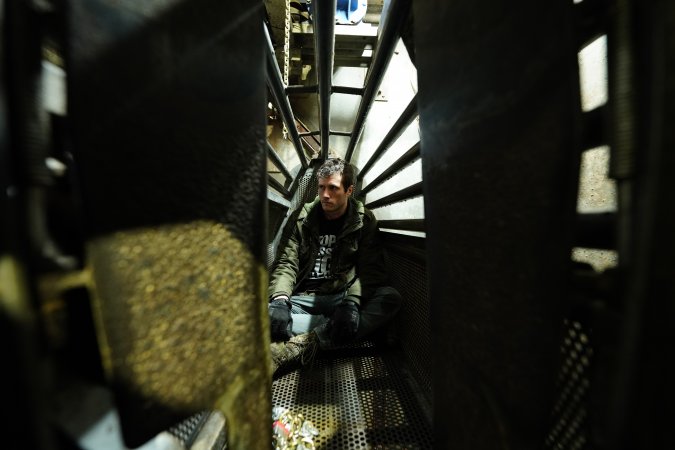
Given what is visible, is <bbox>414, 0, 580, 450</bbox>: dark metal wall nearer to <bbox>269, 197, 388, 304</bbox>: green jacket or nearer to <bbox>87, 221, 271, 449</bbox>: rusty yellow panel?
<bbox>87, 221, 271, 449</bbox>: rusty yellow panel

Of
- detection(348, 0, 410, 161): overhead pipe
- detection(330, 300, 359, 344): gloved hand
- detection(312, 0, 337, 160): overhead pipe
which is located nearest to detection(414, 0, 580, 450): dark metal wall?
detection(348, 0, 410, 161): overhead pipe

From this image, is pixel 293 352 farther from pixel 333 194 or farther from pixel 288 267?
pixel 333 194

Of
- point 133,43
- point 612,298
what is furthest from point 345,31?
point 612,298

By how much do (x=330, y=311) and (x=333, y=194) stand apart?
0.75 m

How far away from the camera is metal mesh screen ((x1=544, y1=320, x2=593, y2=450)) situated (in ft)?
1.23

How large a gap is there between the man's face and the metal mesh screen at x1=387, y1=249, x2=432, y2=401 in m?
0.50

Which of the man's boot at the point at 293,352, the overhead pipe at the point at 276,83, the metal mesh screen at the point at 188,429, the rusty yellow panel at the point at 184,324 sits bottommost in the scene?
the man's boot at the point at 293,352

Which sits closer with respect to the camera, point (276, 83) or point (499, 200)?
point (499, 200)

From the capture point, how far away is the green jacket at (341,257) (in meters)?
1.58

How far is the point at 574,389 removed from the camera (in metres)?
0.38

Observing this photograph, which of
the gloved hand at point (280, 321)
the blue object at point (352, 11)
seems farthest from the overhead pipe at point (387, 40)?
the blue object at point (352, 11)

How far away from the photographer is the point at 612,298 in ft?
0.83

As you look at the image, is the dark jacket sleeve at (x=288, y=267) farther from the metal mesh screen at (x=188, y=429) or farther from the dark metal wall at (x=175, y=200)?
the dark metal wall at (x=175, y=200)

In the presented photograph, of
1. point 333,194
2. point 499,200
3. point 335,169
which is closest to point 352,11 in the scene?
point 335,169
